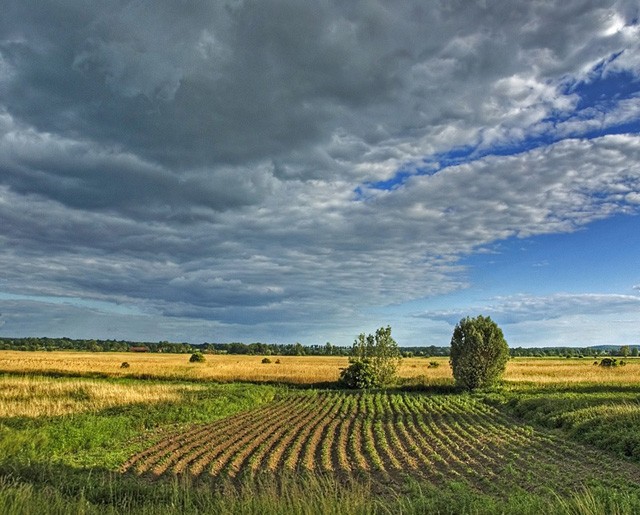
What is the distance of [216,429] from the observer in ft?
79.8

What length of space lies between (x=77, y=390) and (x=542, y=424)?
92.2 ft

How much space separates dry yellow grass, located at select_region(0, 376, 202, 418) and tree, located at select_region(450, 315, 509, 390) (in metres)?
22.8

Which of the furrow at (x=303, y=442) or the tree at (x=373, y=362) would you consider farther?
the tree at (x=373, y=362)

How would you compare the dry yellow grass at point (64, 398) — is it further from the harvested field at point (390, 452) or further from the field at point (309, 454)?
the harvested field at point (390, 452)

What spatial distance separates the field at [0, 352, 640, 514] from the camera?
7215mm

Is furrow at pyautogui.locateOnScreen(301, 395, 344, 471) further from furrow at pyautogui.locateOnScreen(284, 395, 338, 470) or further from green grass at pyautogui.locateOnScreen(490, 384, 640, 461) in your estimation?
green grass at pyautogui.locateOnScreen(490, 384, 640, 461)

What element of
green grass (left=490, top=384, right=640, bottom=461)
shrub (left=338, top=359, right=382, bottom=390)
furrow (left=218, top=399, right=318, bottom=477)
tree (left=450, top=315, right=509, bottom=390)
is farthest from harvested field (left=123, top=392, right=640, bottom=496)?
shrub (left=338, top=359, right=382, bottom=390)

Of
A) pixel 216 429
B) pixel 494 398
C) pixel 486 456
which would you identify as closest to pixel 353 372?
pixel 494 398

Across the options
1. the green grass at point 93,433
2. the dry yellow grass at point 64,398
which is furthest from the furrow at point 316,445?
the dry yellow grass at point 64,398

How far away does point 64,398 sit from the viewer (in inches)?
1260

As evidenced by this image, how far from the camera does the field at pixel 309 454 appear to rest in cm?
721

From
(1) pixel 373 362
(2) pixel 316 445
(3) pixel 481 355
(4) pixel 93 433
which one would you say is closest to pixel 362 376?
(1) pixel 373 362

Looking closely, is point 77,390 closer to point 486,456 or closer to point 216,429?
point 216,429

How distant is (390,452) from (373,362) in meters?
32.0
